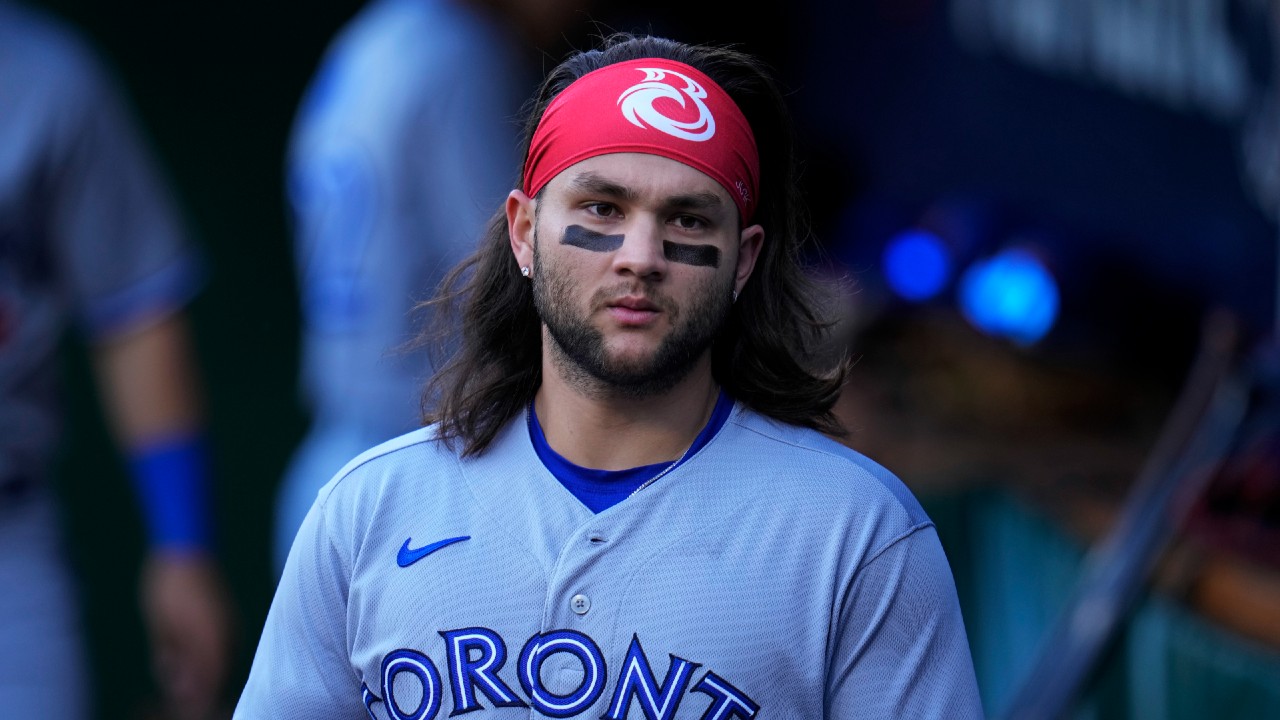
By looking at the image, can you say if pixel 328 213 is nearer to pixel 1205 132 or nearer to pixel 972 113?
pixel 1205 132

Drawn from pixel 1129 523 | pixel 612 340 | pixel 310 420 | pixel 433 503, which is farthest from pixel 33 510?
pixel 310 420

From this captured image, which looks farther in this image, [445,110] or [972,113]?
[972,113]

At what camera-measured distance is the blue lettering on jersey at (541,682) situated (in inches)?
78.4

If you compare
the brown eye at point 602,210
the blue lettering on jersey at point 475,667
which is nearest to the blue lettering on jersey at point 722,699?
the blue lettering on jersey at point 475,667

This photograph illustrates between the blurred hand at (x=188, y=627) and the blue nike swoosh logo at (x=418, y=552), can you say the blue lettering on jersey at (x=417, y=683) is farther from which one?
the blurred hand at (x=188, y=627)

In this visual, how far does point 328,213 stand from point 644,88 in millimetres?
1908

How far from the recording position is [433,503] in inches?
85.5

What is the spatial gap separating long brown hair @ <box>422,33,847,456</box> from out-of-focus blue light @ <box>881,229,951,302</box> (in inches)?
224

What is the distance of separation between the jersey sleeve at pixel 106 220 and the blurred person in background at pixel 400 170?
0.47 m

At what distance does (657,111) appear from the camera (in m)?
2.13

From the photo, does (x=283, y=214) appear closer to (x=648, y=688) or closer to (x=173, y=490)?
(x=173, y=490)

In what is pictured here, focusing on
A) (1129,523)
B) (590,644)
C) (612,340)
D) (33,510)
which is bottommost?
(1129,523)

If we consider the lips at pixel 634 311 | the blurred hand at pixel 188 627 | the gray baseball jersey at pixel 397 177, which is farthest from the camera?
the gray baseball jersey at pixel 397 177

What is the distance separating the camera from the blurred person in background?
12.5 feet
